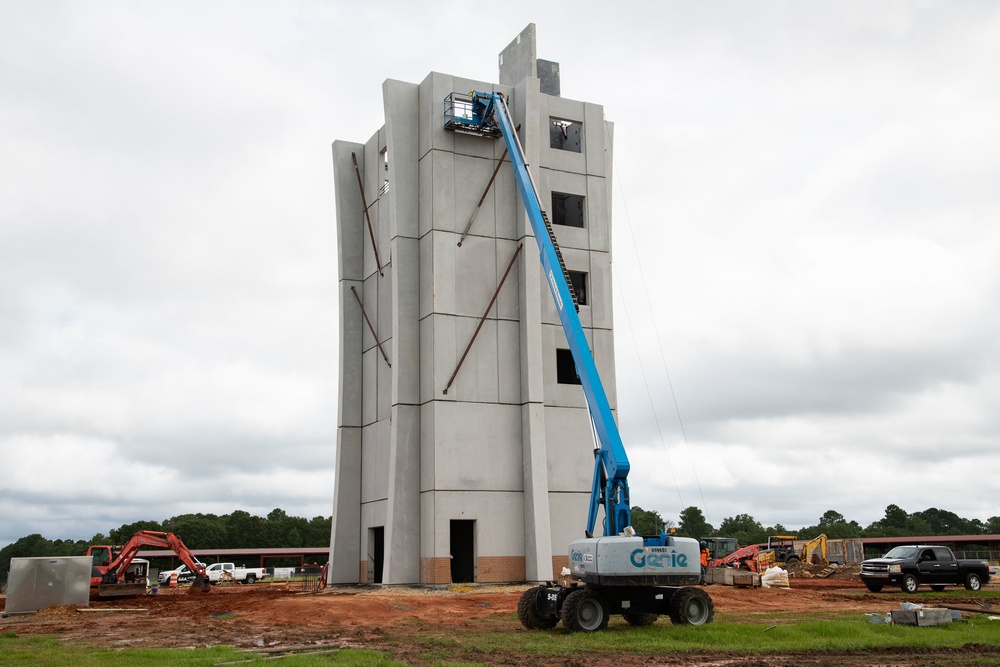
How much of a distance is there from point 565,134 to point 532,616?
2566cm

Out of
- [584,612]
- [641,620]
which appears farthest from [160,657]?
[641,620]

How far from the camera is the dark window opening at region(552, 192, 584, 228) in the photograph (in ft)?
134

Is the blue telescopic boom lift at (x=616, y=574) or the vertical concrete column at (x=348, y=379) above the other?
the vertical concrete column at (x=348, y=379)

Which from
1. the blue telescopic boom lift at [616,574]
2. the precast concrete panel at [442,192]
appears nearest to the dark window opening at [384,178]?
the precast concrete panel at [442,192]

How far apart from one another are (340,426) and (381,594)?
1017 cm

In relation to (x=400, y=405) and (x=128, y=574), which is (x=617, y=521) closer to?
(x=400, y=405)

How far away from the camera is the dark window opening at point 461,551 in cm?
3850

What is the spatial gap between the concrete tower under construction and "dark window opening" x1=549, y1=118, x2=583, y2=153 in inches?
3.4

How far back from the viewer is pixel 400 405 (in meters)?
36.2

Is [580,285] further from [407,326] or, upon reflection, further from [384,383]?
[384,383]

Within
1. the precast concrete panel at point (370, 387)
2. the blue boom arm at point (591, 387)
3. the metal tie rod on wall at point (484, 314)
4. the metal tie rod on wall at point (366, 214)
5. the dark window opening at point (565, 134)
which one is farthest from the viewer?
the dark window opening at point (565, 134)

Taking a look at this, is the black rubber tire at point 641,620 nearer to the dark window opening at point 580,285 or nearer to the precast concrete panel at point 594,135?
the dark window opening at point 580,285

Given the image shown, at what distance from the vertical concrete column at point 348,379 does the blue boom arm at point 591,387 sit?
10174 mm

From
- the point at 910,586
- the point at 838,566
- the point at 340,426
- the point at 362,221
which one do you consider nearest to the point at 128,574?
the point at 340,426
